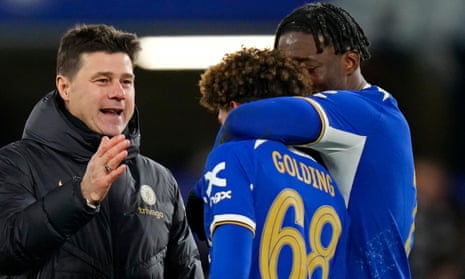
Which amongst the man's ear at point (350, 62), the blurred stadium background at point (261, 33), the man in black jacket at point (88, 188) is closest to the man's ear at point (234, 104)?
the man in black jacket at point (88, 188)

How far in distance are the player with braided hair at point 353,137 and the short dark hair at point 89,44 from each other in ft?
1.69

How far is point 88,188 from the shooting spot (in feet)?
9.75

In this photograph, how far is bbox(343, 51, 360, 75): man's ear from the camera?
3.25m

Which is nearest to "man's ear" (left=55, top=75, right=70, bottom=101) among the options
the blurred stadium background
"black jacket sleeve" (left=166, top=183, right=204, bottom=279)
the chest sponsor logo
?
the chest sponsor logo

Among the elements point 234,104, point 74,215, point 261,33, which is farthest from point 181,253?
point 261,33

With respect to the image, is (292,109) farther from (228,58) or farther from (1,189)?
(1,189)

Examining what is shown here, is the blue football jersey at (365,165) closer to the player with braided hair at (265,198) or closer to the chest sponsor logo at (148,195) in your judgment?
the player with braided hair at (265,198)

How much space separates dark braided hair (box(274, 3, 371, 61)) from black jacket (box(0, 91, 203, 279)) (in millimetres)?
625

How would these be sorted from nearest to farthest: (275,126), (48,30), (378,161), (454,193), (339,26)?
(275,126) < (378,161) < (339,26) < (48,30) < (454,193)

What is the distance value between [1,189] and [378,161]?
3.65 ft

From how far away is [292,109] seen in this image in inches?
111

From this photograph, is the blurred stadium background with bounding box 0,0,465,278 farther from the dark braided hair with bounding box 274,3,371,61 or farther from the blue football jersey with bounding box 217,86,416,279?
the blue football jersey with bounding box 217,86,416,279

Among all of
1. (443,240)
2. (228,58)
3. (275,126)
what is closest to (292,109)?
(275,126)

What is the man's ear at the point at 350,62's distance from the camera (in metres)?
3.25
